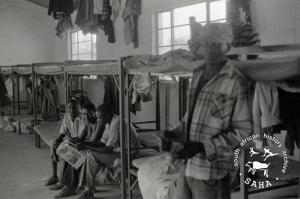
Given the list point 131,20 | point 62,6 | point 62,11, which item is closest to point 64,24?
point 62,11

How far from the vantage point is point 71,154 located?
484cm

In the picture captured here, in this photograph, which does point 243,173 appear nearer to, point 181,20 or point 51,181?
point 51,181

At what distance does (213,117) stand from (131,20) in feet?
17.2

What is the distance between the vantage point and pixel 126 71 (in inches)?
163

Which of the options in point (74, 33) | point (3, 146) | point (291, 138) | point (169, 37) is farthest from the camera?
point (74, 33)

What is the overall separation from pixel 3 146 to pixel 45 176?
266 cm

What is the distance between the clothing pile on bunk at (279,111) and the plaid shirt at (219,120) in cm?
69

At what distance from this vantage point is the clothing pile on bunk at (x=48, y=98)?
8.62m

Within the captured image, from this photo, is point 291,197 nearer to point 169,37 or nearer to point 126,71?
point 126,71

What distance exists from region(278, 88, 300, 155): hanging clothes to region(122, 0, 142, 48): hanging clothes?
4475 mm

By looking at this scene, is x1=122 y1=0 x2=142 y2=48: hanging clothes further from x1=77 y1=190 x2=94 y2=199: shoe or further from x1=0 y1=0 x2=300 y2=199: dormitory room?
x1=77 y1=190 x2=94 y2=199: shoe

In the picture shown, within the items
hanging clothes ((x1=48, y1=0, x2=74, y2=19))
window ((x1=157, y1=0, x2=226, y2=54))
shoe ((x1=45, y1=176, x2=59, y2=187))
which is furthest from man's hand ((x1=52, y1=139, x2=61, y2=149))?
hanging clothes ((x1=48, y1=0, x2=74, y2=19))

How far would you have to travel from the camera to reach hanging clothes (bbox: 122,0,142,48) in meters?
6.91

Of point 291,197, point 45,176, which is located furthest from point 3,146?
point 291,197
